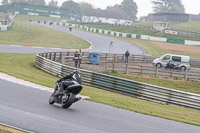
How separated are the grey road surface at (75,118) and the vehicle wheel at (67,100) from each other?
0.70ft

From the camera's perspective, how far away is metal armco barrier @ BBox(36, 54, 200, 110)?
16094 millimetres

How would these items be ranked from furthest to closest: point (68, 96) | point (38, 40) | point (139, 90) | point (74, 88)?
1. point (38, 40)
2. point (139, 90)
3. point (68, 96)
4. point (74, 88)

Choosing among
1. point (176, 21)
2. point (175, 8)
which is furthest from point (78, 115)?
point (175, 8)

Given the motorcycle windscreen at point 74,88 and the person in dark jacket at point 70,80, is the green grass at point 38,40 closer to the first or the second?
the person in dark jacket at point 70,80

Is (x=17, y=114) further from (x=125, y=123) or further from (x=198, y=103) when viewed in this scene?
(x=198, y=103)

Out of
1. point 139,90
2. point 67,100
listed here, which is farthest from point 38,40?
point 67,100

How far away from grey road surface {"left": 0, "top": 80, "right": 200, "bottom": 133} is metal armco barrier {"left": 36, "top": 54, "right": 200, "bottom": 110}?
535 centimetres

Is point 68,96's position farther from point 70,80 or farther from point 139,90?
point 139,90

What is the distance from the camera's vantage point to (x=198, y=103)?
15859 millimetres

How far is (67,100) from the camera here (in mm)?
10648

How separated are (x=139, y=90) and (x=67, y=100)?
797cm

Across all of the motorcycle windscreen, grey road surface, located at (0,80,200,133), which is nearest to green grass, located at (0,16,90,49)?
grey road surface, located at (0,80,200,133)

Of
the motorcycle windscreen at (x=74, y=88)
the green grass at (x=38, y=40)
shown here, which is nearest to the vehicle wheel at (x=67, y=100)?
the motorcycle windscreen at (x=74, y=88)

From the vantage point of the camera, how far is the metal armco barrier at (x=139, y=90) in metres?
16.1
